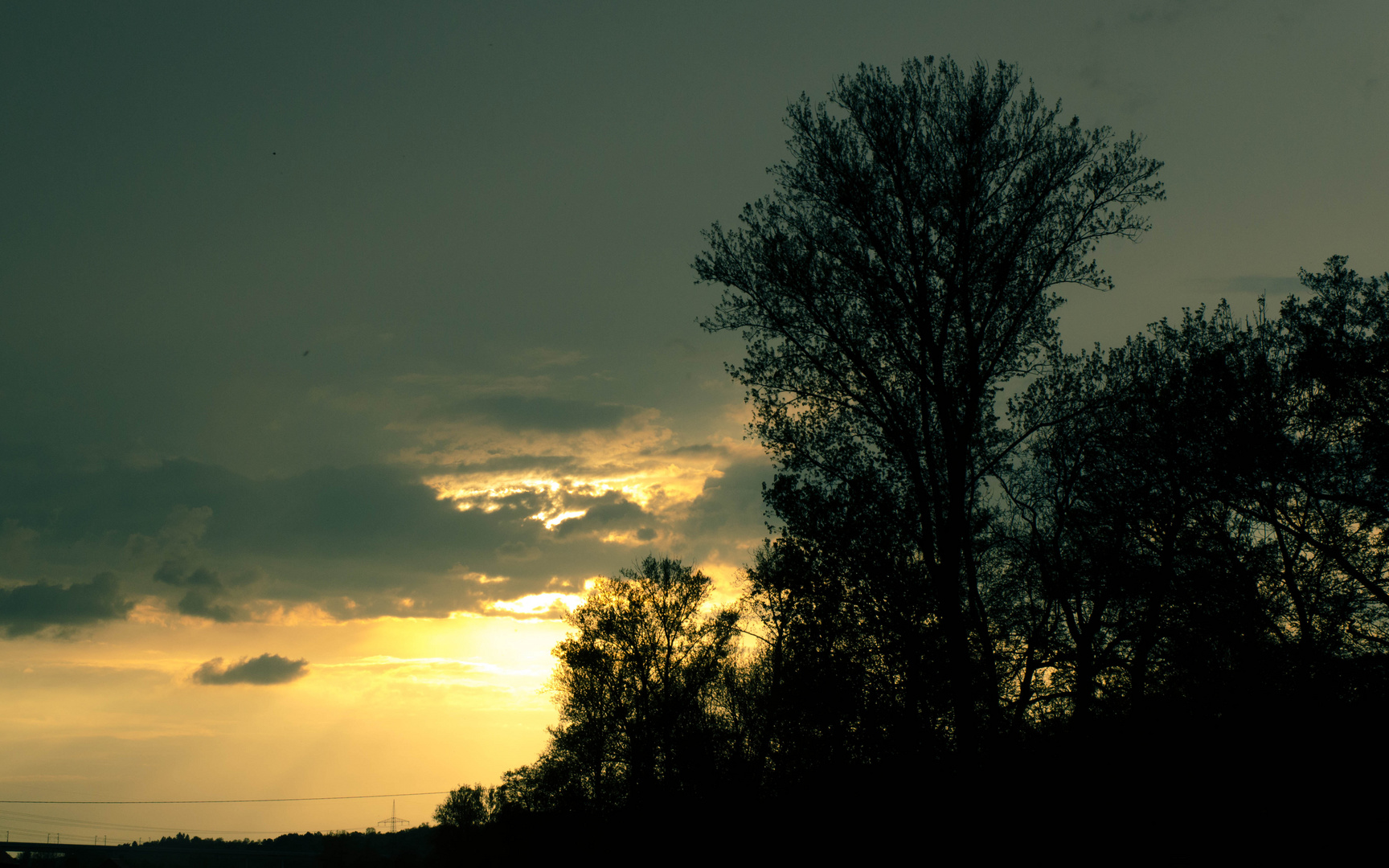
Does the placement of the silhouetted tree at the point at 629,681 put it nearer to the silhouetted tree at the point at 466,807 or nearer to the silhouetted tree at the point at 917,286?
the silhouetted tree at the point at 917,286

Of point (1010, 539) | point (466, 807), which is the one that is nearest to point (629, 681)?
point (1010, 539)

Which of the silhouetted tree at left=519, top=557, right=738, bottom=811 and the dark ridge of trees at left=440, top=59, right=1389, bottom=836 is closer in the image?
the dark ridge of trees at left=440, top=59, right=1389, bottom=836

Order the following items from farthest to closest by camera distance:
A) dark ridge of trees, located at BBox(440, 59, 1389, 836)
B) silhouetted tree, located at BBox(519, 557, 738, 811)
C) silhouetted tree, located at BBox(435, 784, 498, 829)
A: silhouetted tree, located at BBox(435, 784, 498, 829) → silhouetted tree, located at BBox(519, 557, 738, 811) → dark ridge of trees, located at BBox(440, 59, 1389, 836)

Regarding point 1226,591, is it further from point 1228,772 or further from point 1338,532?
point 1228,772

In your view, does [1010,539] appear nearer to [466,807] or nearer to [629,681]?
[629,681]

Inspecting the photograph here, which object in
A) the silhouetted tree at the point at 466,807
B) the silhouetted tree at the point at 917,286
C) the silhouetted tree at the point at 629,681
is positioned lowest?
the silhouetted tree at the point at 466,807

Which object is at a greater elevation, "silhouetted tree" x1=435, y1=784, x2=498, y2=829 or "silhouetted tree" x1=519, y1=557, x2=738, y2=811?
"silhouetted tree" x1=519, y1=557, x2=738, y2=811

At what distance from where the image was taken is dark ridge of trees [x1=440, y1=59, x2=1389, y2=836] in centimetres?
1639

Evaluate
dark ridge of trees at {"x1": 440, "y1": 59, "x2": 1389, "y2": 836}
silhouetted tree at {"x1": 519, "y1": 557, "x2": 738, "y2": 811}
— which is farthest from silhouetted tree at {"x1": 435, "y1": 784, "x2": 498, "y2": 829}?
dark ridge of trees at {"x1": 440, "y1": 59, "x2": 1389, "y2": 836}

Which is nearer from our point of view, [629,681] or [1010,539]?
[1010,539]

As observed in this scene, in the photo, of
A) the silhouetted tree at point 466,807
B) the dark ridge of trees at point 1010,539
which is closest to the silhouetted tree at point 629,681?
the dark ridge of trees at point 1010,539

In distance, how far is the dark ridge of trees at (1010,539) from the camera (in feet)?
53.8

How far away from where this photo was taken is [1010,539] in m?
20.1

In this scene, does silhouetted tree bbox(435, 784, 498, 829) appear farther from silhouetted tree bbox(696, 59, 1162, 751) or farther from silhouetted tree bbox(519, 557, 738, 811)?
silhouetted tree bbox(696, 59, 1162, 751)
